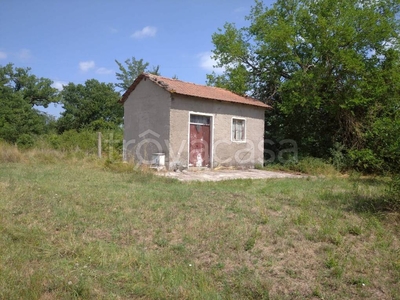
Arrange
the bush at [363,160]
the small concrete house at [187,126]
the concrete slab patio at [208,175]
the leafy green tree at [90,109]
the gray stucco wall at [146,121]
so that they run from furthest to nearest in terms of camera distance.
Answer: the leafy green tree at [90,109] < the bush at [363,160] < the gray stucco wall at [146,121] < the small concrete house at [187,126] < the concrete slab patio at [208,175]

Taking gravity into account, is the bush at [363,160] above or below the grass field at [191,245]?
above

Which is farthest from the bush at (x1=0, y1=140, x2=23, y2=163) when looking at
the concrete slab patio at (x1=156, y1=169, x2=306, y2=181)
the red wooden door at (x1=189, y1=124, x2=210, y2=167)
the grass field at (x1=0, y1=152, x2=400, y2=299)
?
the red wooden door at (x1=189, y1=124, x2=210, y2=167)

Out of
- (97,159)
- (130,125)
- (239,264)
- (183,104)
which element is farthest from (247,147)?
(239,264)

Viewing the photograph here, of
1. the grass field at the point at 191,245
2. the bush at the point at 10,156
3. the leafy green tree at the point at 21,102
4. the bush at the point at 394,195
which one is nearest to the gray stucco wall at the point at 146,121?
the bush at the point at 10,156

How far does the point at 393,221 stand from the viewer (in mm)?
5516

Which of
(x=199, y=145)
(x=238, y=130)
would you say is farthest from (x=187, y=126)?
(x=238, y=130)

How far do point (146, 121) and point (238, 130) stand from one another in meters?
4.24

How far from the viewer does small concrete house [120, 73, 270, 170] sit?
13.1 m

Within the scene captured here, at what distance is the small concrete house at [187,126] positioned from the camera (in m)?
13.1

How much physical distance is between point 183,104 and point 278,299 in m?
10.6

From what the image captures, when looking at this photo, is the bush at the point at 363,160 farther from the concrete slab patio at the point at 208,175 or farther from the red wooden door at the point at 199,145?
the red wooden door at the point at 199,145

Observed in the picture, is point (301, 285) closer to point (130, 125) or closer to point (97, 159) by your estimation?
point (97, 159)

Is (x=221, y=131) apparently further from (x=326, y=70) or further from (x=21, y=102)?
(x=21, y=102)

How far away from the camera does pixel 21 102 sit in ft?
104
